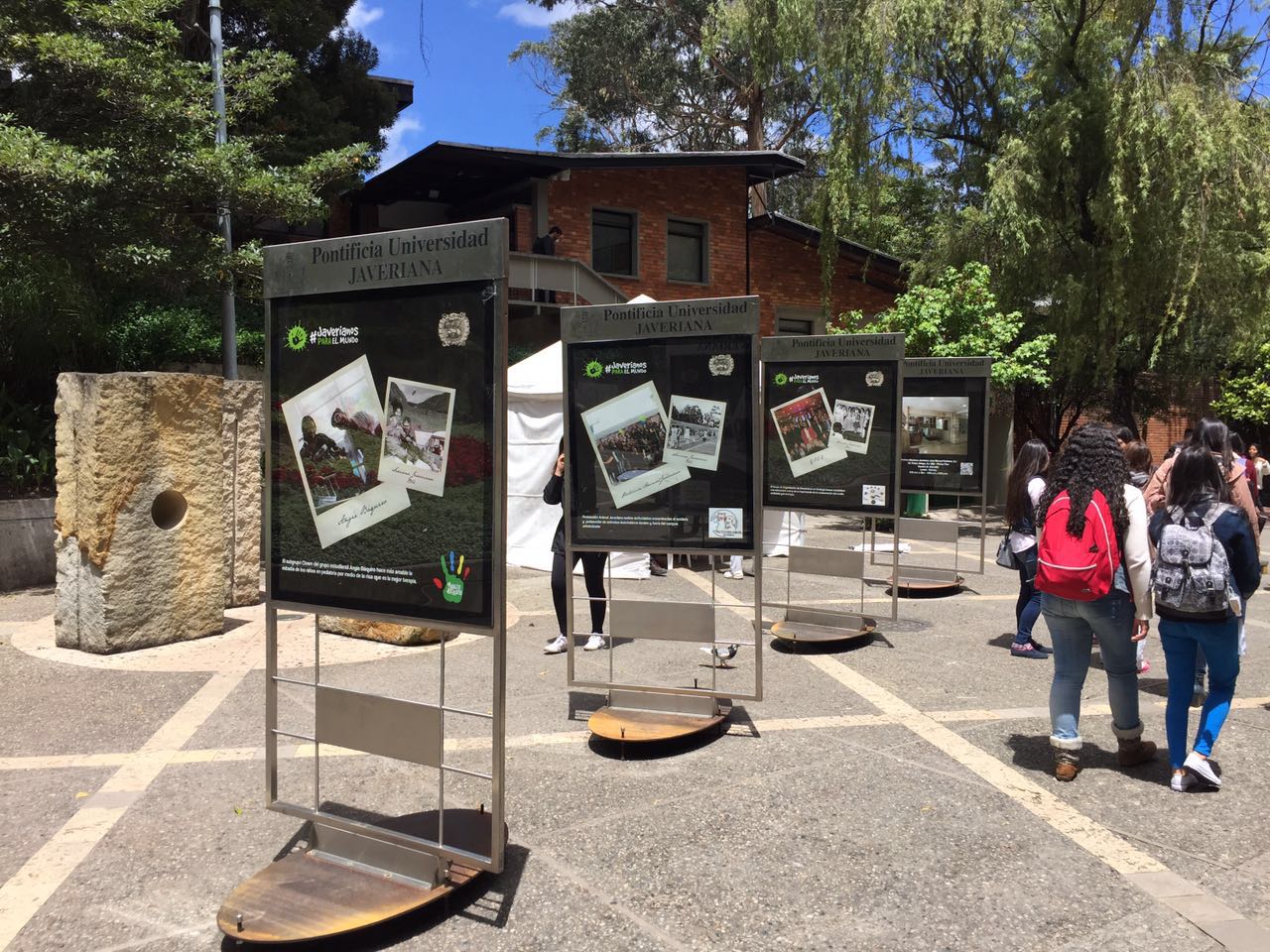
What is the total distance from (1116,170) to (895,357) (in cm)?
937

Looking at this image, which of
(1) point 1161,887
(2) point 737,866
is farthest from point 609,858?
(1) point 1161,887

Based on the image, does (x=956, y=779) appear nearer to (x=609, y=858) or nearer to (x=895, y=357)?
(x=609, y=858)

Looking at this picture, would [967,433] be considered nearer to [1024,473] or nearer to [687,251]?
[1024,473]

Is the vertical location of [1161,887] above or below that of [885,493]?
below

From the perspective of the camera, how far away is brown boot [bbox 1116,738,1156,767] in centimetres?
468

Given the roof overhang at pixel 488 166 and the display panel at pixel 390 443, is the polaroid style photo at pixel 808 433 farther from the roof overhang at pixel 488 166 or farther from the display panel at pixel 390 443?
the roof overhang at pixel 488 166

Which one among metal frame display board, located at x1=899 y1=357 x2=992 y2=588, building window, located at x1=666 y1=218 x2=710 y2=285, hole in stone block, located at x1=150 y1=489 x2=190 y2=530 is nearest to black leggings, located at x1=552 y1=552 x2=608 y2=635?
hole in stone block, located at x1=150 y1=489 x2=190 y2=530

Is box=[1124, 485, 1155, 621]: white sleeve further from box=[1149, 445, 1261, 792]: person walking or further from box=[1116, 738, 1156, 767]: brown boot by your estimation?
box=[1116, 738, 1156, 767]: brown boot

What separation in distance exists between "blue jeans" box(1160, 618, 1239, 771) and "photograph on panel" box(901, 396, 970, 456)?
6258mm

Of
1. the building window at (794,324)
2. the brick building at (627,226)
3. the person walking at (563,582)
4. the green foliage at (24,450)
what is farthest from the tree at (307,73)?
the building window at (794,324)

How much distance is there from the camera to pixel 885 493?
25.2 ft

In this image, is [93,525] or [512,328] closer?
[93,525]

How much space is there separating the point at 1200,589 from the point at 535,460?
26.9ft

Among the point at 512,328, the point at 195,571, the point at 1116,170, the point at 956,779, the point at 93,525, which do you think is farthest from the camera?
the point at 512,328
